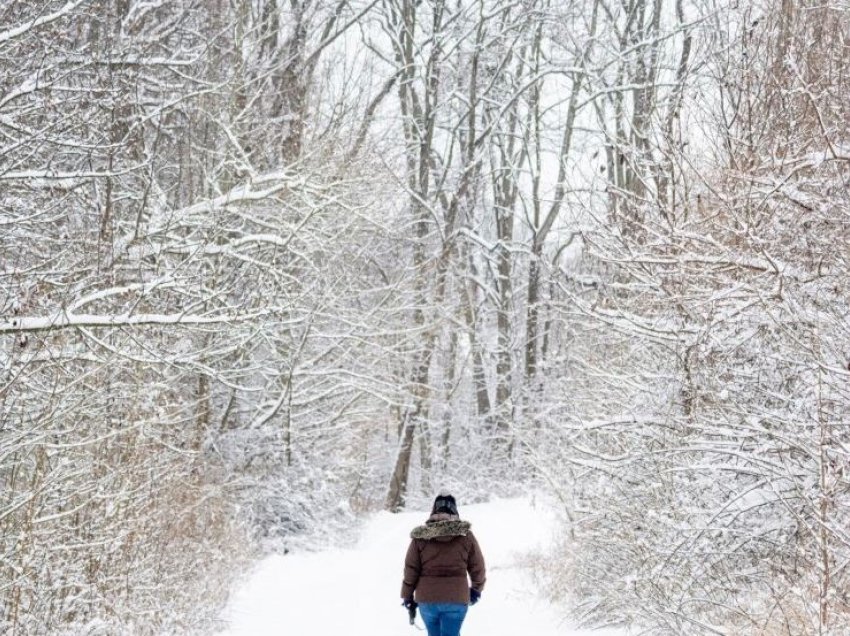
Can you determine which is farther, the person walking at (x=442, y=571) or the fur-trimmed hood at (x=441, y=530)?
the fur-trimmed hood at (x=441, y=530)

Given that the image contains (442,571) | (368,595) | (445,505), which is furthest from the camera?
(368,595)

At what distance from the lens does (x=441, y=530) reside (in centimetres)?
709

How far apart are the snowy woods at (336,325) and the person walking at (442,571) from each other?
1.36 meters

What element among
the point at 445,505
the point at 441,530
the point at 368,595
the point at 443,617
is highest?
the point at 445,505

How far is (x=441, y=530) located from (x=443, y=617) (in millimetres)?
639

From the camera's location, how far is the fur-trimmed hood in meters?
7.08

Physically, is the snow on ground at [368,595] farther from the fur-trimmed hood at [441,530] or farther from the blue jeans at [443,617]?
the fur-trimmed hood at [441,530]

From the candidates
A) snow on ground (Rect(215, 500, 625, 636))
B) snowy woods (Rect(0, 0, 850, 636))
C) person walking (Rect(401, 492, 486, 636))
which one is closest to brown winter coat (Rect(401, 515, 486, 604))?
person walking (Rect(401, 492, 486, 636))

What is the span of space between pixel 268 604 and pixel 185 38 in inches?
314

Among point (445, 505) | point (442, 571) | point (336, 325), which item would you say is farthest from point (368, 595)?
point (336, 325)

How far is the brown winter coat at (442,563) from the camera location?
275 inches

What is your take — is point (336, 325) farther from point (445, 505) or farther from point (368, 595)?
point (445, 505)

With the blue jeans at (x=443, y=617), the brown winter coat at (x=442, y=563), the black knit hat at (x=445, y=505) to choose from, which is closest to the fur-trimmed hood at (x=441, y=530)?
the brown winter coat at (x=442, y=563)

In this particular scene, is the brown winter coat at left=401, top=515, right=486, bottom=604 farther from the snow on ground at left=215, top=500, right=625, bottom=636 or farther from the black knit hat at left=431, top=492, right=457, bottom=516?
the snow on ground at left=215, top=500, right=625, bottom=636
